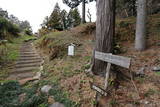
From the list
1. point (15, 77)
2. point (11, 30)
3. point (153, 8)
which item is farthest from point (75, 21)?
point (15, 77)

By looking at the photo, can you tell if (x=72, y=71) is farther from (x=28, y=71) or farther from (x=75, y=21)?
(x=75, y=21)

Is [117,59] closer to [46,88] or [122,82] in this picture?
[122,82]

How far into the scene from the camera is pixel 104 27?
2.94 metres

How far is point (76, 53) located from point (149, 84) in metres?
3.24

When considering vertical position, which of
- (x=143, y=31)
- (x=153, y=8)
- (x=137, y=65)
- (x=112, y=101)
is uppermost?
(x=153, y=8)

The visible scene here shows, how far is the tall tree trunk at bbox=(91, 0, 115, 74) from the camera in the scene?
289 centimetres

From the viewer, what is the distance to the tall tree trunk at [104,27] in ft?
9.50

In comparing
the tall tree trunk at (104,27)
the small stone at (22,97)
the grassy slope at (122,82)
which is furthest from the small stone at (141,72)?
the small stone at (22,97)

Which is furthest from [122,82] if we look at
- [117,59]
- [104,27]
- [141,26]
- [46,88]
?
[141,26]

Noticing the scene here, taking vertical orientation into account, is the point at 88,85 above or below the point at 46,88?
above

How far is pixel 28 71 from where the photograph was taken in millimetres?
4633

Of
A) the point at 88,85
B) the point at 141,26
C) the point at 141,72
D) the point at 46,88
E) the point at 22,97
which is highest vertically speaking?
the point at 141,26

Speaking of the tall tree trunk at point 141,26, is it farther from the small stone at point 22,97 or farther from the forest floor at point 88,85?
the small stone at point 22,97

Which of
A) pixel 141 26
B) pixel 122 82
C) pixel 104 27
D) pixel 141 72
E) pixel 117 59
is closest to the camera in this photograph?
pixel 117 59
